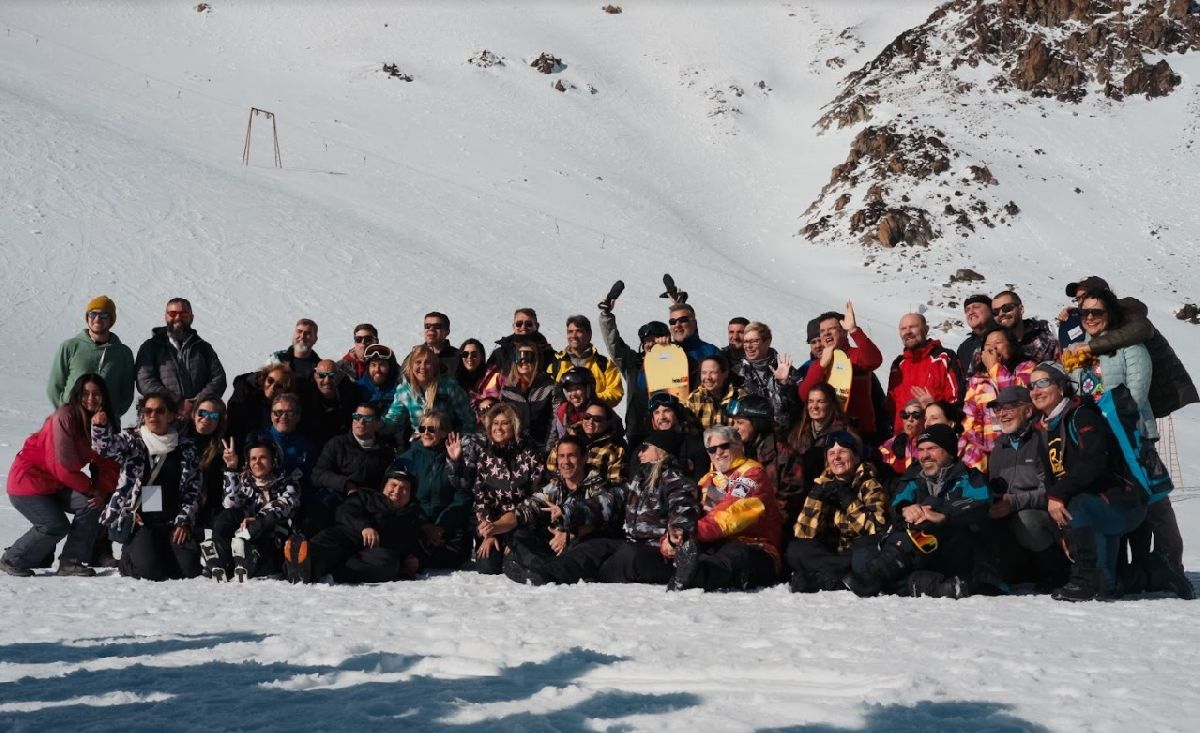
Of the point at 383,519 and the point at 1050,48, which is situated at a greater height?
the point at 1050,48

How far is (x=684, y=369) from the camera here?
827 centimetres

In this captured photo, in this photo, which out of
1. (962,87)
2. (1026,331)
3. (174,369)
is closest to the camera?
(1026,331)

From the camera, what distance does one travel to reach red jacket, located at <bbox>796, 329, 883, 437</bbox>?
7.80 m

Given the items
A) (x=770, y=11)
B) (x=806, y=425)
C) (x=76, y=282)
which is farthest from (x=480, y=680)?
(x=770, y=11)

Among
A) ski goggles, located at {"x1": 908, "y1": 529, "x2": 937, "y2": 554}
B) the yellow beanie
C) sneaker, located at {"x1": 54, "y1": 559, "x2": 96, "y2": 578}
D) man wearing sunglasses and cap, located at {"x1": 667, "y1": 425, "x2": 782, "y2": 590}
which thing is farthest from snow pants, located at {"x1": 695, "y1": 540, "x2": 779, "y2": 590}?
the yellow beanie

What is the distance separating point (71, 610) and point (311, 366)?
3.40m

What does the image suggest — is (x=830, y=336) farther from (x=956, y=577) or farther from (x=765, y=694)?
(x=765, y=694)

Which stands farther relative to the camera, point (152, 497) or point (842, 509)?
point (152, 497)

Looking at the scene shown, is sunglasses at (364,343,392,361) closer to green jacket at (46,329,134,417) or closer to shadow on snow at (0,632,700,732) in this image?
green jacket at (46,329,134,417)

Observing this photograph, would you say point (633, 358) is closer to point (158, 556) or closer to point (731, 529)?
point (731, 529)

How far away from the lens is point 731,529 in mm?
6566

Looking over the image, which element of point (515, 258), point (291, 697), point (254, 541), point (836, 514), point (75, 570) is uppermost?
point (515, 258)

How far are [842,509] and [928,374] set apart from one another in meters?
1.54

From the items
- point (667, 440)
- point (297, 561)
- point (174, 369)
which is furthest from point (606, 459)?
point (174, 369)
